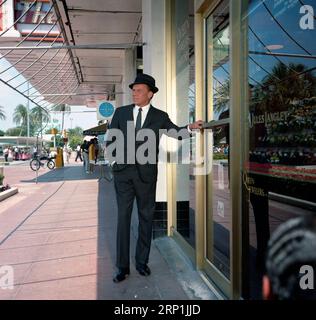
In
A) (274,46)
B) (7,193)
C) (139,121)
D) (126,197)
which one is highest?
(274,46)

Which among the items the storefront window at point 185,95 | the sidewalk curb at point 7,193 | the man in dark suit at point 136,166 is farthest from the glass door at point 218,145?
the sidewalk curb at point 7,193

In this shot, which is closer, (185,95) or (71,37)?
(185,95)

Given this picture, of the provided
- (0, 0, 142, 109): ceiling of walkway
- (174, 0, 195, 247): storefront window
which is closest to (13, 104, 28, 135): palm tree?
(0, 0, 142, 109): ceiling of walkway

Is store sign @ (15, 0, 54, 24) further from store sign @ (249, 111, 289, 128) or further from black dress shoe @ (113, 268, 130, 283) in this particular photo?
store sign @ (249, 111, 289, 128)

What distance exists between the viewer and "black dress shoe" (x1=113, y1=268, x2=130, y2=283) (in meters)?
3.83

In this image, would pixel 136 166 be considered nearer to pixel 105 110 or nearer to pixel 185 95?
pixel 185 95

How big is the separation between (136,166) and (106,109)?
1113 cm

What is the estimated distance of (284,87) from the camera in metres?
2.32

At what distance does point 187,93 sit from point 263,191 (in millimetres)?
2581

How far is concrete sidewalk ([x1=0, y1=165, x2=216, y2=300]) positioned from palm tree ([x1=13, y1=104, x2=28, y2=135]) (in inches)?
4312

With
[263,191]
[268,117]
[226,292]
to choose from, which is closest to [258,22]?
[268,117]

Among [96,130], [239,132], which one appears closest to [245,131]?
[239,132]

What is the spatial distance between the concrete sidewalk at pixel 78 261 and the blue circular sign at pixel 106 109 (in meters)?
7.01
